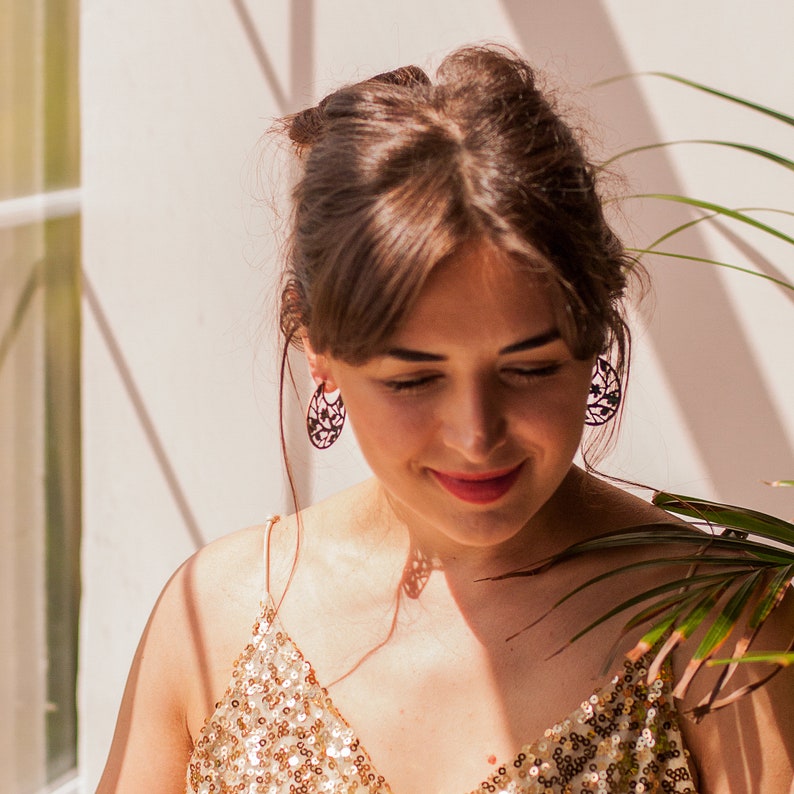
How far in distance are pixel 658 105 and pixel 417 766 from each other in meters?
1.19

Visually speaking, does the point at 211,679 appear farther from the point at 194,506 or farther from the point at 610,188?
the point at 610,188

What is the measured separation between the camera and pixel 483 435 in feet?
4.06

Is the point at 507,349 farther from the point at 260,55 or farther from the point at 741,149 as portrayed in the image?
the point at 260,55

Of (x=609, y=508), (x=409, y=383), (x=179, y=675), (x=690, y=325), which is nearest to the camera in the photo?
(x=409, y=383)

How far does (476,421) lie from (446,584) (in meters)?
0.45

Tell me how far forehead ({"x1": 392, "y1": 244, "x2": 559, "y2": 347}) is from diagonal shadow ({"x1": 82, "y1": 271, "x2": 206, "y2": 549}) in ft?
4.60

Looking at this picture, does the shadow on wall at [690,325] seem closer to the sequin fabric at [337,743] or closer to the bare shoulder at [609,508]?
the bare shoulder at [609,508]

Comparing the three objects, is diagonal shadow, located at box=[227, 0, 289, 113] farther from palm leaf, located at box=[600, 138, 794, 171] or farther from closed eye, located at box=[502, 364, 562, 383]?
closed eye, located at box=[502, 364, 562, 383]

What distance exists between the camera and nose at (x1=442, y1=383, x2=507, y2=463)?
1.24m

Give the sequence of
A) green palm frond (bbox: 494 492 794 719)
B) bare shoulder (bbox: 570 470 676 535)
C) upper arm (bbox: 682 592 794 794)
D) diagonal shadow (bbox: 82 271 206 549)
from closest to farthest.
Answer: green palm frond (bbox: 494 492 794 719) < upper arm (bbox: 682 592 794 794) < bare shoulder (bbox: 570 470 676 535) < diagonal shadow (bbox: 82 271 206 549)

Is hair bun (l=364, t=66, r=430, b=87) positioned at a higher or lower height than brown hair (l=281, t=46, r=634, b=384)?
higher

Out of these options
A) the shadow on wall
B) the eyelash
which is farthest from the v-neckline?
the shadow on wall

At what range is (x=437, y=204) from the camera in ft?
4.08

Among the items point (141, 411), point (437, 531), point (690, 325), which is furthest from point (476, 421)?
point (141, 411)
